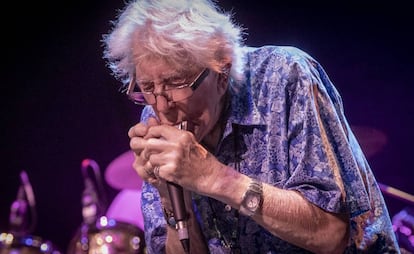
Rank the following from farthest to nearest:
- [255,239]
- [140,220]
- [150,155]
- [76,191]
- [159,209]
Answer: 1. [76,191]
2. [140,220]
3. [159,209]
4. [255,239]
5. [150,155]

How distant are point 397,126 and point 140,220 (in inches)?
55.3

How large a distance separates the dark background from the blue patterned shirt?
1115 mm

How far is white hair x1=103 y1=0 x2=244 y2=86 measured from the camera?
5.46ft

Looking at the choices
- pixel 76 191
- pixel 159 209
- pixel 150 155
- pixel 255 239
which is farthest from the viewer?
pixel 76 191

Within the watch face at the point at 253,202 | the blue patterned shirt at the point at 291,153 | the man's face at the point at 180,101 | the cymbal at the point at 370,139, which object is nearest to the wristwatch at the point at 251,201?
the watch face at the point at 253,202

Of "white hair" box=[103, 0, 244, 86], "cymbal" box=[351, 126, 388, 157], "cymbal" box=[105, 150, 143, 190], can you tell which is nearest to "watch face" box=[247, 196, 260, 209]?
"white hair" box=[103, 0, 244, 86]

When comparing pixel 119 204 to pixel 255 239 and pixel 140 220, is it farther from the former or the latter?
pixel 255 239

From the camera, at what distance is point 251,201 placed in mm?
1545

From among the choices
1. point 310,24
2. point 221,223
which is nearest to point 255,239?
point 221,223

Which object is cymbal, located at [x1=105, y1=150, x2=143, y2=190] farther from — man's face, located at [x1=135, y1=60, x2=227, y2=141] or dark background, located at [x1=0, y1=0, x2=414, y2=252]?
man's face, located at [x1=135, y1=60, x2=227, y2=141]

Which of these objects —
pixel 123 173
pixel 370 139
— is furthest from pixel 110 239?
pixel 370 139

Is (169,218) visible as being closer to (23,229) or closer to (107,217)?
(107,217)

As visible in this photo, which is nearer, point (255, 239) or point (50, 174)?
point (255, 239)

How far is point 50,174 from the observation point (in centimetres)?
338
